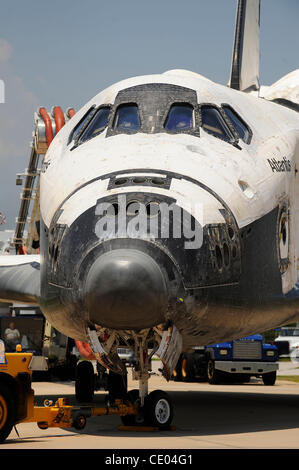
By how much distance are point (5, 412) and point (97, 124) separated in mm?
3808

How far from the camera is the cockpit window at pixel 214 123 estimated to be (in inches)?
407

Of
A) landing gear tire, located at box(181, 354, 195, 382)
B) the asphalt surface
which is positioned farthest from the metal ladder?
the asphalt surface

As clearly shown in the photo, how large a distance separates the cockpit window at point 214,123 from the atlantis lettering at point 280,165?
0.61 metres

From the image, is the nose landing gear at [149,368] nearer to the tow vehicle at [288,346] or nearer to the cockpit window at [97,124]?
the cockpit window at [97,124]

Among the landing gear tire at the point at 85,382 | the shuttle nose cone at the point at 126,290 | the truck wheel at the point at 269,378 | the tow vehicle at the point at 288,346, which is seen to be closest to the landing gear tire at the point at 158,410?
the shuttle nose cone at the point at 126,290

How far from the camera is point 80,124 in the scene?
11102 millimetres

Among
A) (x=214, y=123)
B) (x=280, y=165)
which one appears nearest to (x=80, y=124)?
(x=214, y=123)

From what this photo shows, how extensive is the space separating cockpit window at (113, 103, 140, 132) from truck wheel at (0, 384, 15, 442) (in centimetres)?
342

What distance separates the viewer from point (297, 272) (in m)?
11.2

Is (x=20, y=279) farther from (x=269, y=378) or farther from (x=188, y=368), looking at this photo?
(x=188, y=368)

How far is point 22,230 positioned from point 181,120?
85.4 feet

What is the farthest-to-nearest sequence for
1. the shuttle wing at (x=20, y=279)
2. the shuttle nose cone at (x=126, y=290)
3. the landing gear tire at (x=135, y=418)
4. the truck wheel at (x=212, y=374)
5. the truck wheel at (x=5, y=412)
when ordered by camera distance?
the truck wheel at (x=212, y=374) → the shuttle wing at (x=20, y=279) → the landing gear tire at (x=135, y=418) → the truck wheel at (x=5, y=412) → the shuttle nose cone at (x=126, y=290)

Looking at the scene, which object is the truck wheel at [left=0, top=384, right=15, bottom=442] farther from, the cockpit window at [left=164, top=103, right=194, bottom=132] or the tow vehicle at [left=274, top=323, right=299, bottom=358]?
the tow vehicle at [left=274, top=323, right=299, bottom=358]

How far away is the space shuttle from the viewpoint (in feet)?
27.9
